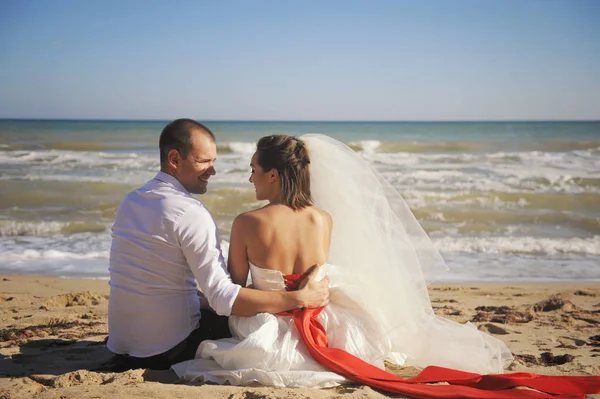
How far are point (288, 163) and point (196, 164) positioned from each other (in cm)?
50

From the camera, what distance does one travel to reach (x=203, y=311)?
349cm

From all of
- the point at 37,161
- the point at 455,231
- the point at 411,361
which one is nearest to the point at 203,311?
the point at 411,361

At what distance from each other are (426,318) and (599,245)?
5.60m

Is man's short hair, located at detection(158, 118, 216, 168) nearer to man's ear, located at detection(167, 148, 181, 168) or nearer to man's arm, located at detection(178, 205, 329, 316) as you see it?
man's ear, located at detection(167, 148, 181, 168)

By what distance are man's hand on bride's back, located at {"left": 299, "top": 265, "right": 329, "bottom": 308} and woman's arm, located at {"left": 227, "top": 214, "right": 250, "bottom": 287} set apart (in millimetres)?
342

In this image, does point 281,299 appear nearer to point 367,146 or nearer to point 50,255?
point 50,255

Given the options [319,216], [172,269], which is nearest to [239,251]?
[172,269]

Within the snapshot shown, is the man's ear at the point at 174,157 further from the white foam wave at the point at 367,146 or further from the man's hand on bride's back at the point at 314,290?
the white foam wave at the point at 367,146

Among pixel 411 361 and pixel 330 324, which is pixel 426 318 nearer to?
pixel 411 361

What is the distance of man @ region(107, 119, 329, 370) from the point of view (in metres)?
3.03

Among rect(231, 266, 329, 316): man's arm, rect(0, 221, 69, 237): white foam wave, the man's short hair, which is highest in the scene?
the man's short hair

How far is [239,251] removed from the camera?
3281 mm

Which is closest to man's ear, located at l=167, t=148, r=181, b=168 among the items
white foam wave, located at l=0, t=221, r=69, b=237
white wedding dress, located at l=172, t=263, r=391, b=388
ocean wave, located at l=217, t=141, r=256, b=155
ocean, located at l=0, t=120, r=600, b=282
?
white wedding dress, located at l=172, t=263, r=391, b=388

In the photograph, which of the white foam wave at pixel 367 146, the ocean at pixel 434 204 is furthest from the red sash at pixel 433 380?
the white foam wave at pixel 367 146
